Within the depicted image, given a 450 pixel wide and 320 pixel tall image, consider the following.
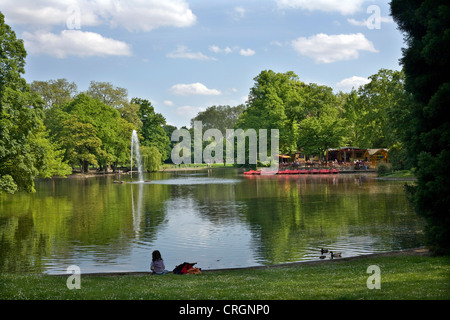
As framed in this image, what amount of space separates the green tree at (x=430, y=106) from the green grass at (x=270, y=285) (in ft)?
5.00

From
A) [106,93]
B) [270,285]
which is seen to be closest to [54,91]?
[106,93]

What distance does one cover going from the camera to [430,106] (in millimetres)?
13984

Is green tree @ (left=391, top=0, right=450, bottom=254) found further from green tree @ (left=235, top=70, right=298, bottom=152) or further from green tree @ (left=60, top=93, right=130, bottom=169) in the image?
green tree @ (left=60, top=93, right=130, bottom=169)

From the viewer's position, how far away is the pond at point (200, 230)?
17828mm

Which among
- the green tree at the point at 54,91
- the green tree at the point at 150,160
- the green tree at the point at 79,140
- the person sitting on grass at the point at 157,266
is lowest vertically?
the person sitting on grass at the point at 157,266

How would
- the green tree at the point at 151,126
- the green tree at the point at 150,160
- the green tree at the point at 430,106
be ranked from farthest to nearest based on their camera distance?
the green tree at the point at 151,126 < the green tree at the point at 150,160 < the green tree at the point at 430,106

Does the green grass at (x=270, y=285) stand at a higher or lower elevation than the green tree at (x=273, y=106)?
lower

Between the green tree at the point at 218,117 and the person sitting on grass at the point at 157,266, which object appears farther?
the green tree at the point at 218,117

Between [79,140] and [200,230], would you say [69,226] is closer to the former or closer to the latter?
[200,230]

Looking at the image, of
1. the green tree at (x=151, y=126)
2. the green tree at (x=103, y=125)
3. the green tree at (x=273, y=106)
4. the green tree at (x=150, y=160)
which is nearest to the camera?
the green tree at (x=273, y=106)

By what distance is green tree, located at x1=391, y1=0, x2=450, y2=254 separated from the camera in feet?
44.5

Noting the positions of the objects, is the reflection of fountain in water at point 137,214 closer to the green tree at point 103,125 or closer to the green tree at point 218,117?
→ the green tree at point 103,125

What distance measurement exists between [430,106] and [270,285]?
7.44m

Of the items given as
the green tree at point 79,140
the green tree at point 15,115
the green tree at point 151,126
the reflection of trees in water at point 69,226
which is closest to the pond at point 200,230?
the reflection of trees in water at point 69,226
